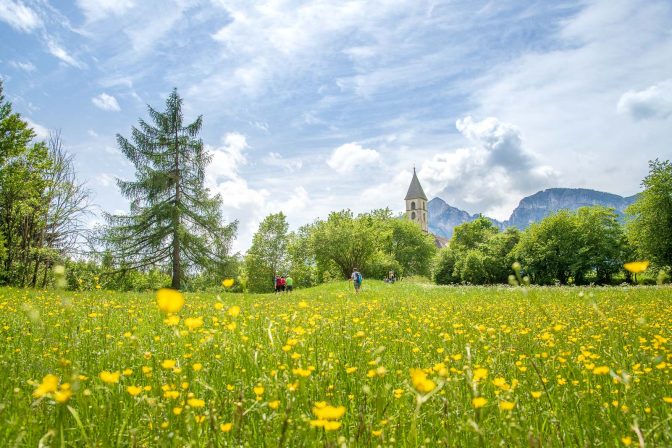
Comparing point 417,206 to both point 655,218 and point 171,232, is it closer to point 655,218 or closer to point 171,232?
point 655,218

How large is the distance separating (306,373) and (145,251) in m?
28.2

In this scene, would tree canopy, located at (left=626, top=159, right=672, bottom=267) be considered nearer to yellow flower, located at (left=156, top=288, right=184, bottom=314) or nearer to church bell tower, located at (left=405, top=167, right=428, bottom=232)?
yellow flower, located at (left=156, top=288, right=184, bottom=314)

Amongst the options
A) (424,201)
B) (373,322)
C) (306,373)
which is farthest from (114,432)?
(424,201)

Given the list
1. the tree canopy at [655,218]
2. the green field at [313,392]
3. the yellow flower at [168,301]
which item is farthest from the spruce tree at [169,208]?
the tree canopy at [655,218]

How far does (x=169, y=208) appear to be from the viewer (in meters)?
27.2

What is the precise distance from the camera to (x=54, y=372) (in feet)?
10.8

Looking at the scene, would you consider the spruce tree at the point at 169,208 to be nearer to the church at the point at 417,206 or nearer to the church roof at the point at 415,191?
the church at the point at 417,206

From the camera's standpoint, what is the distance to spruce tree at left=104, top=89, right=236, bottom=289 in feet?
88.5

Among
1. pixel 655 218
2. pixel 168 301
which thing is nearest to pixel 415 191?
pixel 655 218

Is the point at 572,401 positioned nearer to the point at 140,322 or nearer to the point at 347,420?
the point at 347,420

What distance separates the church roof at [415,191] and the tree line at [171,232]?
7959 cm

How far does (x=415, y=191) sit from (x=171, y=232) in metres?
115

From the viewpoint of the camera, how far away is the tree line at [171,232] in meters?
21.5

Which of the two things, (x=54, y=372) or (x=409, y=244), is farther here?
(x=409, y=244)
